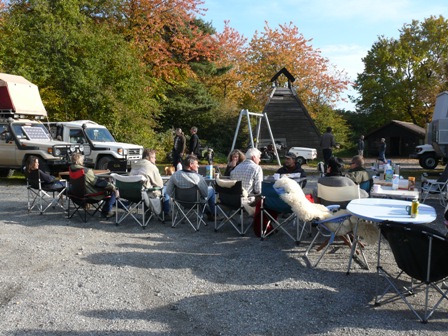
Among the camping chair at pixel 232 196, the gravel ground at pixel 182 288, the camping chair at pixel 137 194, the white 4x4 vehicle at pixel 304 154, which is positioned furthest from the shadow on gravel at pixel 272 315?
the white 4x4 vehicle at pixel 304 154

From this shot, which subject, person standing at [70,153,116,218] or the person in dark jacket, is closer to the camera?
person standing at [70,153,116,218]

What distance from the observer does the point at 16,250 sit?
6.05m

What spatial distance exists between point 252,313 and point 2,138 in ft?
39.2

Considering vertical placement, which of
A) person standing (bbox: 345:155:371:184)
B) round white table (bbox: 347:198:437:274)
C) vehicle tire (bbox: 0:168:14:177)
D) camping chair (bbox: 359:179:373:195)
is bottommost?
vehicle tire (bbox: 0:168:14:177)

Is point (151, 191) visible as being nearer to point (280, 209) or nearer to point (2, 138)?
point (280, 209)

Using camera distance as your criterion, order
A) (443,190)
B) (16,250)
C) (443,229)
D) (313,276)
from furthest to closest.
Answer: (443,190), (443,229), (16,250), (313,276)

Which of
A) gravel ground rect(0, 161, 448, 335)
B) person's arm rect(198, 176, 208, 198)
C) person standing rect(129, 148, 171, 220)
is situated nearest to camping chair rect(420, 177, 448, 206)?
gravel ground rect(0, 161, 448, 335)

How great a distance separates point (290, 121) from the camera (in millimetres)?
25547

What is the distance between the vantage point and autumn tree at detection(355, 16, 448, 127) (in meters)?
34.7

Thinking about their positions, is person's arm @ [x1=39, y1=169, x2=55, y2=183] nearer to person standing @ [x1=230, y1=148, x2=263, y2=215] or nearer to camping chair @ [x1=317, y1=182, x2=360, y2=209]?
person standing @ [x1=230, y1=148, x2=263, y2=215]

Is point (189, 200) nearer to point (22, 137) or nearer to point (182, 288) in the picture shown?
point (182, 288)

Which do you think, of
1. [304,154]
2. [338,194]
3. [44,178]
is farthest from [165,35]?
[338,194]

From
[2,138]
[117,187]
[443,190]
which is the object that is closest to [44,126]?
[2,138]

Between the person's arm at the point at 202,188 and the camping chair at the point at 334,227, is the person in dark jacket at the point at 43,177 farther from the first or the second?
the camping chair at the point at 334,227
